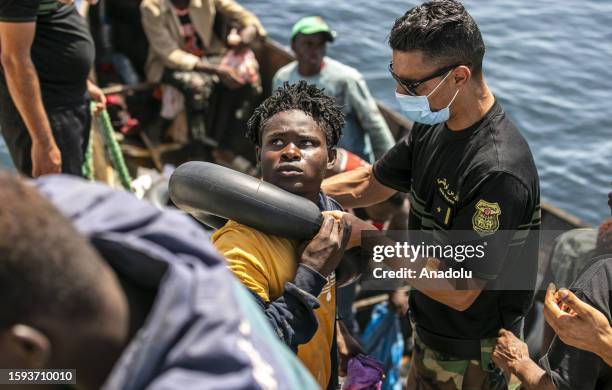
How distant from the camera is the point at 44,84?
4.14 meters

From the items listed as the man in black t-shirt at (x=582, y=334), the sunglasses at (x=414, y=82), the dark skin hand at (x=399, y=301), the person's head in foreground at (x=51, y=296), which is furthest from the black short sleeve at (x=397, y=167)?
the person's head in foreground at (x=51, y=296)

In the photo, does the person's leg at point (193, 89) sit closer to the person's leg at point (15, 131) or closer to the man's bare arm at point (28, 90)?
the person's leg at point (15, 131)

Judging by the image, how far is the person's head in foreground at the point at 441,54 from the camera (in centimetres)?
298

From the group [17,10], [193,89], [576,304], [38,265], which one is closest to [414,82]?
[576,304]

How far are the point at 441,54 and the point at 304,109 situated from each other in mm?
619

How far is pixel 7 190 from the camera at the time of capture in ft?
3.89

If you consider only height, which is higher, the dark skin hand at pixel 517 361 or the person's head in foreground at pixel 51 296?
the person's head in foreground at pixel 51 296

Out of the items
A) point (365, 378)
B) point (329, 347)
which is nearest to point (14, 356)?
point (329, 347)

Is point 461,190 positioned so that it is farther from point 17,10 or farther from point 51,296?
point 17,10

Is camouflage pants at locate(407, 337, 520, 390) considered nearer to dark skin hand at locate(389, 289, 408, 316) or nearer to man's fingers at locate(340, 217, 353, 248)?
man's fingers at locate(340, 217, 353, 248)

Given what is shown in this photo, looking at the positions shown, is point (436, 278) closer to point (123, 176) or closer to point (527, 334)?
point (527, 334)

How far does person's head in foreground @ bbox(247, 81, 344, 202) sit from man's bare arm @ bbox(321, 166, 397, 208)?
0.57 m

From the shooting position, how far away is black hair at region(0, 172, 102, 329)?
1.13m

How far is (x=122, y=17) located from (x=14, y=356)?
22.7 feet
